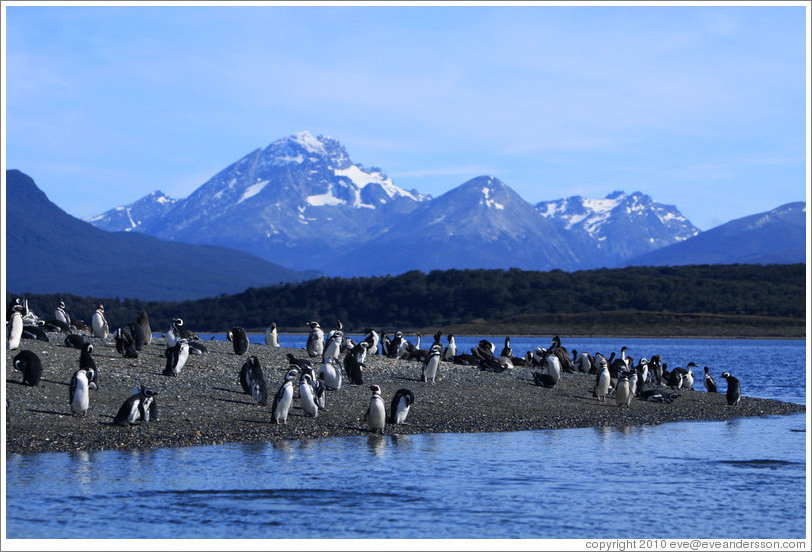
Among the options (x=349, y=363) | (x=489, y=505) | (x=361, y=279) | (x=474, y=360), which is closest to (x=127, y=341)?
(x=349, y=363)

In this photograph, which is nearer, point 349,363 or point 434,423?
point 434,423

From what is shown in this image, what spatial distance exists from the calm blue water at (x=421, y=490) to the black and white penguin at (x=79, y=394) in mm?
2121

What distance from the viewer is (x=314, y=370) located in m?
26.2

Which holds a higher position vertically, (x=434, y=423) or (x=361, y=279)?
(x=361, y=279)

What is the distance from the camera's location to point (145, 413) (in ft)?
64.5

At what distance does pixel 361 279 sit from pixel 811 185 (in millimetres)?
125198

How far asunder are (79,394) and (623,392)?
1369cm

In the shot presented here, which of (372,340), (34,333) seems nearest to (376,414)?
(34,333)

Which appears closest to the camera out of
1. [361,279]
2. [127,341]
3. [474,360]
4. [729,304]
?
[127,341]

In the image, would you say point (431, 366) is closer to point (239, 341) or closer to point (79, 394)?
point (239, 341)

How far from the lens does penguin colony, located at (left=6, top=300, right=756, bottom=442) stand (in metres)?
20.8

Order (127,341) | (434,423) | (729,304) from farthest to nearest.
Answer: (729,304)
(127,341)
(434,423)

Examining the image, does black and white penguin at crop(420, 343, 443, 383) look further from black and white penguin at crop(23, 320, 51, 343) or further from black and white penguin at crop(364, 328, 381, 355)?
black and white penguin at crop(23, 320, 51, 343)

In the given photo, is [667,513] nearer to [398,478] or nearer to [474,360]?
[398,478]
